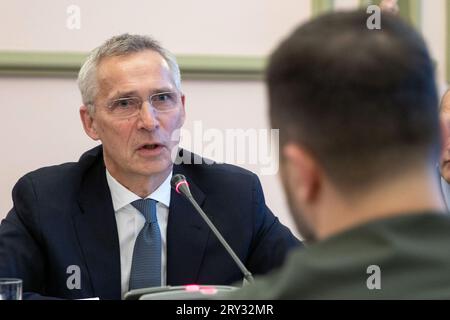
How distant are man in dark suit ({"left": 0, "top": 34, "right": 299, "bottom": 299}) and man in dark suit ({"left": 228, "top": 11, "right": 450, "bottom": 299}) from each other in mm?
1159


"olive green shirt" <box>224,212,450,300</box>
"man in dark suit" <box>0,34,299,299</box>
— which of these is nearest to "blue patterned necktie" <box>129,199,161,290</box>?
"man in dark suit" <box>0,34,299,299</box>

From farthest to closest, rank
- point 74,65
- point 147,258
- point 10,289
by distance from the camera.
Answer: point 74,65, point 147,258, point 10,289

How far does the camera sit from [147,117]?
2162 millimetres

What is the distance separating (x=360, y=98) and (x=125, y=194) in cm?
137

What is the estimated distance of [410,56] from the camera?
2.92 ft

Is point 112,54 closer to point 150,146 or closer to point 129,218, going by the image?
point 150,146

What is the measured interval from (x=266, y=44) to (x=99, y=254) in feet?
3.79

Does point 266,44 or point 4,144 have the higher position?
point 266,44

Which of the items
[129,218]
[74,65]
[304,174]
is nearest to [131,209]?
[129,218]

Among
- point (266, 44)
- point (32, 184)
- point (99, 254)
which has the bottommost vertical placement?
point (99, 254)

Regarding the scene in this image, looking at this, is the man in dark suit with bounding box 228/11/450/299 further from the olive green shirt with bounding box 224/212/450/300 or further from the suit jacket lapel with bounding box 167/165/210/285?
the suit jacket lapel with bounding box 167/165/210/285

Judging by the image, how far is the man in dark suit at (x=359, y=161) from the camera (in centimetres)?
81
